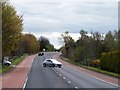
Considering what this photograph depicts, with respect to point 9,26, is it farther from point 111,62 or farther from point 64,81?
point 64,81

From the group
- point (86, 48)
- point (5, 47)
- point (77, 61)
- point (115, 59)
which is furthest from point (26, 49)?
point (115, 59)

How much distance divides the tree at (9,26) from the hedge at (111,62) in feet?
43.9

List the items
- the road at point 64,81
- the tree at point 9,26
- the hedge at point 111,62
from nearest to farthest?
the road at point 64,81
the hedge at point 111,62
the tree at point 9,26

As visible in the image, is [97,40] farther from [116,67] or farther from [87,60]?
[116,67]

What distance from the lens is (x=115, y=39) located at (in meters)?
79.1

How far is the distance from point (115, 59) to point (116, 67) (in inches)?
48.3

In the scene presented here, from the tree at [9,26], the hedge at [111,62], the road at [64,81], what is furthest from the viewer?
the tree at [9,26]

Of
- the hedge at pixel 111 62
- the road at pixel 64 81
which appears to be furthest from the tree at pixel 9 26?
the road at pixel 64 81

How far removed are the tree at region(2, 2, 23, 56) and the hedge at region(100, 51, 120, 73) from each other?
527 inches

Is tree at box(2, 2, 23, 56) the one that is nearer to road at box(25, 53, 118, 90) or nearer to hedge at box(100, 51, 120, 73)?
hedge at box(100, 51, 120, 73)

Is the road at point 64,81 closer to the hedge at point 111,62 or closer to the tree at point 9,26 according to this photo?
the hedge at point 111,62

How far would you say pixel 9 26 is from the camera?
5994cm

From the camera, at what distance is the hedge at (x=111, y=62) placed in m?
50.3

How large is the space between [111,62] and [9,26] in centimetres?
1590
